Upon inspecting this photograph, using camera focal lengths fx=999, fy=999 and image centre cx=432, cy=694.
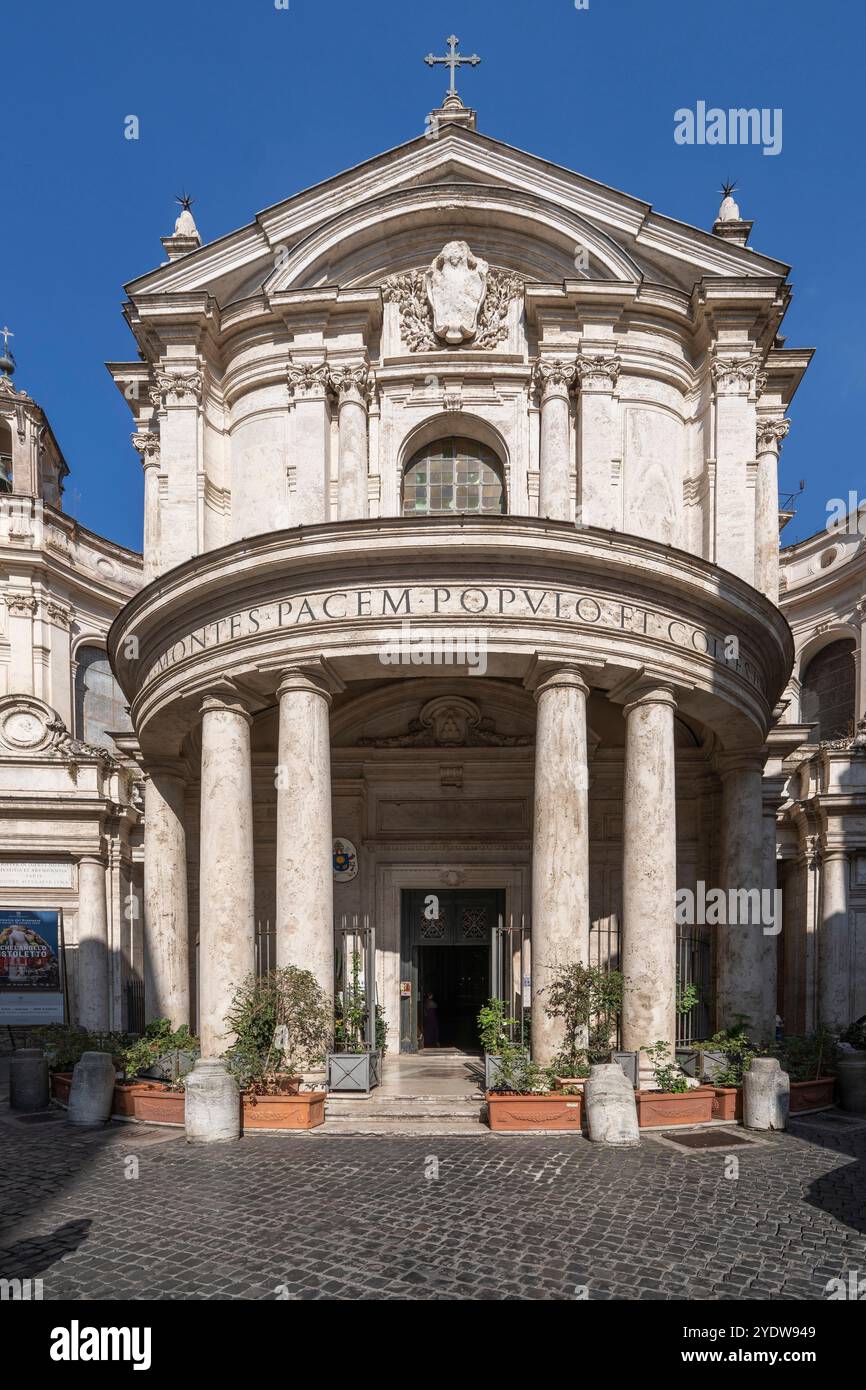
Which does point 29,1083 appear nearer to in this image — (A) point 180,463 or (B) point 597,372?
(A) point 180,463

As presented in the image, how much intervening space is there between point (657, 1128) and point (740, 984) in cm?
472

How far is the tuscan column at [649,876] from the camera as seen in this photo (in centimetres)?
1424

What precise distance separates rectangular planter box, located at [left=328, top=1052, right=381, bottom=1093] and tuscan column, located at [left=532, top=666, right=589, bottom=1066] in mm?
2372

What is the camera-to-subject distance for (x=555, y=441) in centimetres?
1795

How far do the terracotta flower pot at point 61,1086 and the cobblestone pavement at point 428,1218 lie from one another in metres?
2.64

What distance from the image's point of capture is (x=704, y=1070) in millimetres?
14484

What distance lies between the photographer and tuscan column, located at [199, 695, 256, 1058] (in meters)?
14.7

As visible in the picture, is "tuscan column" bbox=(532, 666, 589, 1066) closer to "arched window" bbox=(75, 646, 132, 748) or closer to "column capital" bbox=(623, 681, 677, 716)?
"column capital" bbox=(623, 681, 677, 716)

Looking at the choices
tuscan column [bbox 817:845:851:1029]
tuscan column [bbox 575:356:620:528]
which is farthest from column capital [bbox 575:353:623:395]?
tuscan column [bbox 817:845:851:1029]

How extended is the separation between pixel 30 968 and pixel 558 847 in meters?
15.3

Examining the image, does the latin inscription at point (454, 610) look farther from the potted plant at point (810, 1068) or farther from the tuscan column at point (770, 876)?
the tuscan column at point (770, 876)

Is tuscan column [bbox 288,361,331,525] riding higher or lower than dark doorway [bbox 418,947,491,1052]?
higher
